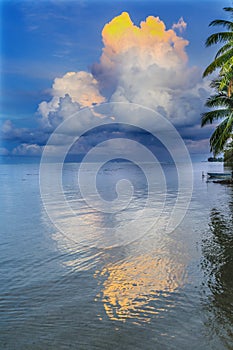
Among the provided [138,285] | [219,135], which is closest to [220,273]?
[138,285]

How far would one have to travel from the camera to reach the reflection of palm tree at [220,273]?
5.34 metres

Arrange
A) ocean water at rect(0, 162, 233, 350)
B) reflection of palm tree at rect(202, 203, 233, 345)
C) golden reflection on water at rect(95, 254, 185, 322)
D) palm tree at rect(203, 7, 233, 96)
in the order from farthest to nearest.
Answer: palm tree at rect(203, 7, 233, 96) < golden reflection on water at rect(95, 254, 185, 322) < reflection of palm tree at rect(202, 203, 233, 345) < ocean water at rect(0, 162, 233, 350)

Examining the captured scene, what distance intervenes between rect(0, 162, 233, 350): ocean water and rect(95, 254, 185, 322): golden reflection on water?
0.02 metres

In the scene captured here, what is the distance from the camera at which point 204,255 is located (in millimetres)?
9164

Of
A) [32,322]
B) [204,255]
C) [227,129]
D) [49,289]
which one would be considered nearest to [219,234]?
[204,255]

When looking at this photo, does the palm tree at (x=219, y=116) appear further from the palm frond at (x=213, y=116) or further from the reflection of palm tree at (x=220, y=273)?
the reflection of palm tree at (x=220, y=273)

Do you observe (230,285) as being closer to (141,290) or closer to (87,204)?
(141,290)

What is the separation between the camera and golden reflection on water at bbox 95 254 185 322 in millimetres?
5770

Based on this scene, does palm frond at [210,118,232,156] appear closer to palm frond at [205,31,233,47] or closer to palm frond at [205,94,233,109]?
palm frond at [205,94,233,109]

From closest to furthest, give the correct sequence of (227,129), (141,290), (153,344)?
(153,344), (141,290), (227,129)

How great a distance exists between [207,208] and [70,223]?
27.7ft

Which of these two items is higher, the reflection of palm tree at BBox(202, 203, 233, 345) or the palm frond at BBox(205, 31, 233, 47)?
the palm frond at BBox(205, 31, 233, 47)

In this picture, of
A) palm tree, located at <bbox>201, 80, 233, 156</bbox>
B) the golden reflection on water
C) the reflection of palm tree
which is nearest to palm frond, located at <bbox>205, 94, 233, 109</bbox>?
palm tree, located at <bbox>201, 80, 233, 156</bbox>

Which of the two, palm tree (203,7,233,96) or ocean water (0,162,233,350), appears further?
palm tree (203,7,233,96)
